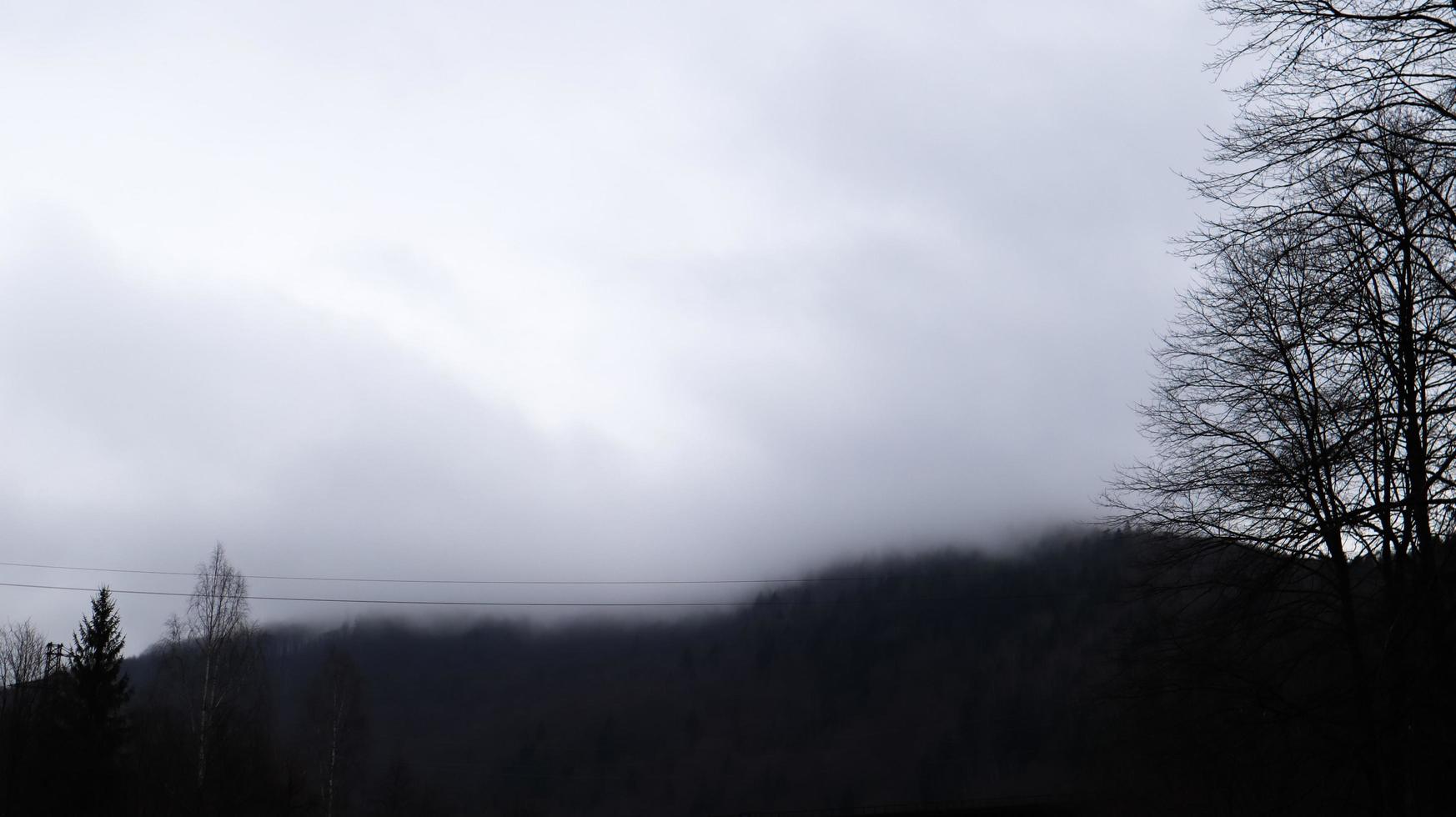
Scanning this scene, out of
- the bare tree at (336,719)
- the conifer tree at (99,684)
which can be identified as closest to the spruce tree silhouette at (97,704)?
the conifer tree at (99,684)

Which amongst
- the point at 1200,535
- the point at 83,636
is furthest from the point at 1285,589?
the point at 83,636

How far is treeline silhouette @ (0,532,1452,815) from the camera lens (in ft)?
64.7

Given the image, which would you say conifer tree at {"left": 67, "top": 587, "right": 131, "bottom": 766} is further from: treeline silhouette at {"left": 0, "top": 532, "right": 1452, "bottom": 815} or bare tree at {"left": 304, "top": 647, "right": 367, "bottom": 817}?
bare tree at {"left": 304, "top": 647, "right": 367, "bottom": 817}

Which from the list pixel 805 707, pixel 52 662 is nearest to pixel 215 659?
pixel 52 662

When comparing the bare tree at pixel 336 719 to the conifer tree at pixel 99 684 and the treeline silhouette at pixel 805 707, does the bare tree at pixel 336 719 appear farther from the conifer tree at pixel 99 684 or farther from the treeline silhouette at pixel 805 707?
the conifer tree at pixel 99 684

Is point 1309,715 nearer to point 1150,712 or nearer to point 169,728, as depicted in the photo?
point 1150,712

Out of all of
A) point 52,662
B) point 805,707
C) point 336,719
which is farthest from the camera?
point 805,707

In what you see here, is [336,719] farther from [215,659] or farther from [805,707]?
[805,707]

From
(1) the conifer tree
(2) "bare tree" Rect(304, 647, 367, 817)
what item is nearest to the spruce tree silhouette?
(1) the conifer tree

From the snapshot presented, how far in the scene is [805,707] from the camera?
450ft

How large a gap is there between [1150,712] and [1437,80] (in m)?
15.0

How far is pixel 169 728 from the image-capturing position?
5484cm

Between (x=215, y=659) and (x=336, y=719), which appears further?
(x=336, y=719)

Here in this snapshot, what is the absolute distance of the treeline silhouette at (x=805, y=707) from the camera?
19734mm
